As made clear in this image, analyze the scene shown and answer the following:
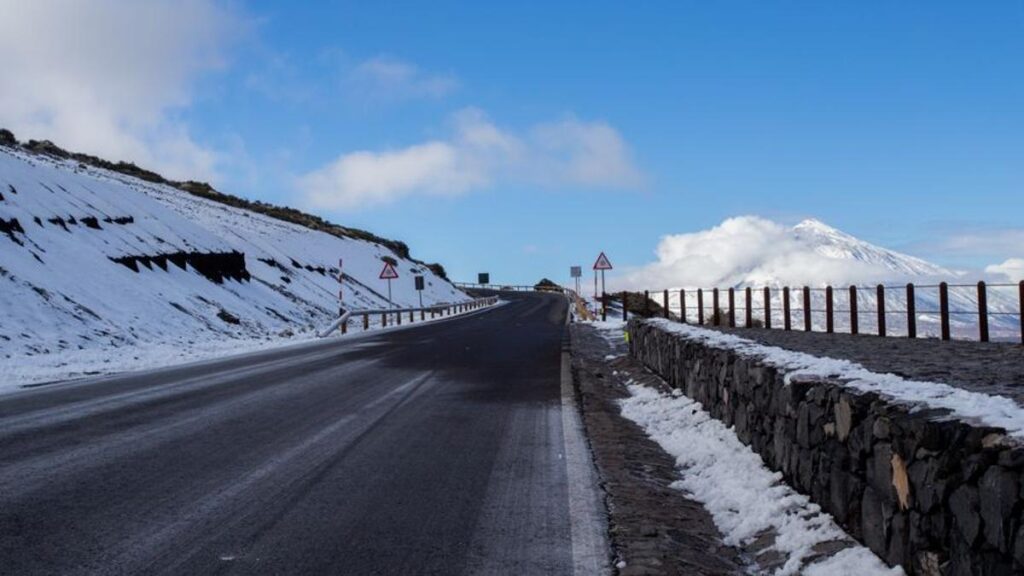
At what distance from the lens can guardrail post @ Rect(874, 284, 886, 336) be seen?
16.7m

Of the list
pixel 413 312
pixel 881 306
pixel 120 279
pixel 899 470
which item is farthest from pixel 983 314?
pixel 413 312

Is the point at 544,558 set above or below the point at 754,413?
below

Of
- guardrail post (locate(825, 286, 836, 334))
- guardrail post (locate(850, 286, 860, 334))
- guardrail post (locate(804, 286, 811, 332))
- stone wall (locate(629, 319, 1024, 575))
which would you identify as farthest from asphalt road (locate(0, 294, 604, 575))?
guardrail post (locate(804, 286, 811, 332))

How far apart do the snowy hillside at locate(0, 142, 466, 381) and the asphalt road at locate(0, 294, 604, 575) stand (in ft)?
28.2

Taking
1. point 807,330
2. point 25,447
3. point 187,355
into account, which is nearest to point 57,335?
point 187,355

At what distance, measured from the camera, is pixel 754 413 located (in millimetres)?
6648

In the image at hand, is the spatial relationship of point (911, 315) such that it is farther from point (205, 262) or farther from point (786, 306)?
point (205, 262)

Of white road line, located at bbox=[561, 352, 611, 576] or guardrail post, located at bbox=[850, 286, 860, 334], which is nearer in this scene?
white road line, located at bbox=[561, 352, 611, 576]

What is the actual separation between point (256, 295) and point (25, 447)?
27071 millimetres

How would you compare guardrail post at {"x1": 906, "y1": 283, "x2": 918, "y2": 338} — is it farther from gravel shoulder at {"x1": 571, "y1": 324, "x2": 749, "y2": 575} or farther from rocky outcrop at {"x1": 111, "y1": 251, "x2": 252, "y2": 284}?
rocky outcrop at {"x1": 111, "y1": 251, "x2": 252, "y2": 284}

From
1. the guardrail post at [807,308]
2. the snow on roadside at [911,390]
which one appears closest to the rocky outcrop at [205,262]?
the guardrail post at [807,308]

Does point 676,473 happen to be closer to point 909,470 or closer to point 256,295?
point 909,470

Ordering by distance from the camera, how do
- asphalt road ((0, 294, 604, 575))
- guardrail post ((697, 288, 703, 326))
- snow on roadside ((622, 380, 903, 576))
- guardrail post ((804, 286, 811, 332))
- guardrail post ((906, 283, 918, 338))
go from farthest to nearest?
guardrail post ((697, 288, 703, 326)) → guardrail post ((804, 286, 811, 332)) → guardrail post ((906, 283, 918, 338)) → asphalt road ((0, 294, 604, 575)) → snow on roadside ((622, 380, 903, 576))

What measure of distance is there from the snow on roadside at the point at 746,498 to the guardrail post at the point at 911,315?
9.32 meters
